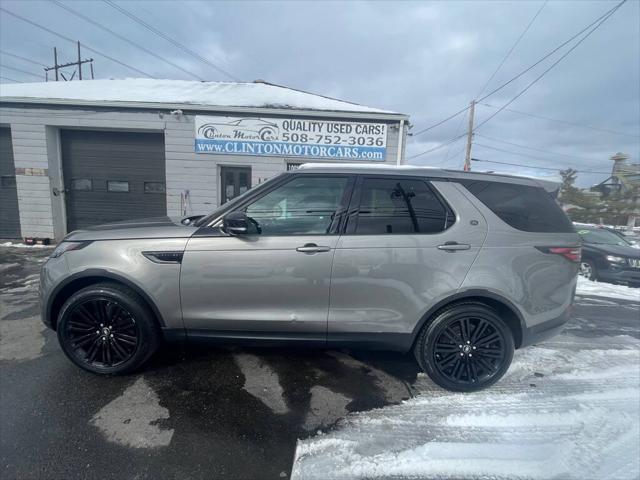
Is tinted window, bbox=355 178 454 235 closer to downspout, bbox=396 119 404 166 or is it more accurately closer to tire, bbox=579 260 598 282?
downspout, bbox=396 119 404 166

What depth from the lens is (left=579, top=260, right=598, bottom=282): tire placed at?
23.9 ft

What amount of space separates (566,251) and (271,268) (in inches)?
99.9

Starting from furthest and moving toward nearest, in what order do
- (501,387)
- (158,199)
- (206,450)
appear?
(158,199) < (501,387) < (206,450)

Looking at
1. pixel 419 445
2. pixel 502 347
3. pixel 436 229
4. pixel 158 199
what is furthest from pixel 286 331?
pixel 158 199

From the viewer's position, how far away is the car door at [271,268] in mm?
2457

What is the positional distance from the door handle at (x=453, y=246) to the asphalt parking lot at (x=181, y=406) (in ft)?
4.29

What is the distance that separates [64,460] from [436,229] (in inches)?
120

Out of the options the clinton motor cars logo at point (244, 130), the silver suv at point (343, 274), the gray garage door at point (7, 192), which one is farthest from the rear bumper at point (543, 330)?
the gray garage door at point (7, 192)

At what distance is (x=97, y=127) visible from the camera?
8570mm

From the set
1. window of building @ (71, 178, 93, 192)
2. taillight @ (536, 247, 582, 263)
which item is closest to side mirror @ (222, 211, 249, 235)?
taillight @ (536, 247, 582, 263)

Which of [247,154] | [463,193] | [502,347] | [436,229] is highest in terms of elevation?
[247,154]

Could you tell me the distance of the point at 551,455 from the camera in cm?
203

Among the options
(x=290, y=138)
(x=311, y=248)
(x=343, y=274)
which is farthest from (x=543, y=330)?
(x=290, y=138)

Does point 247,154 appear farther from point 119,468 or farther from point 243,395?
point 119,468
